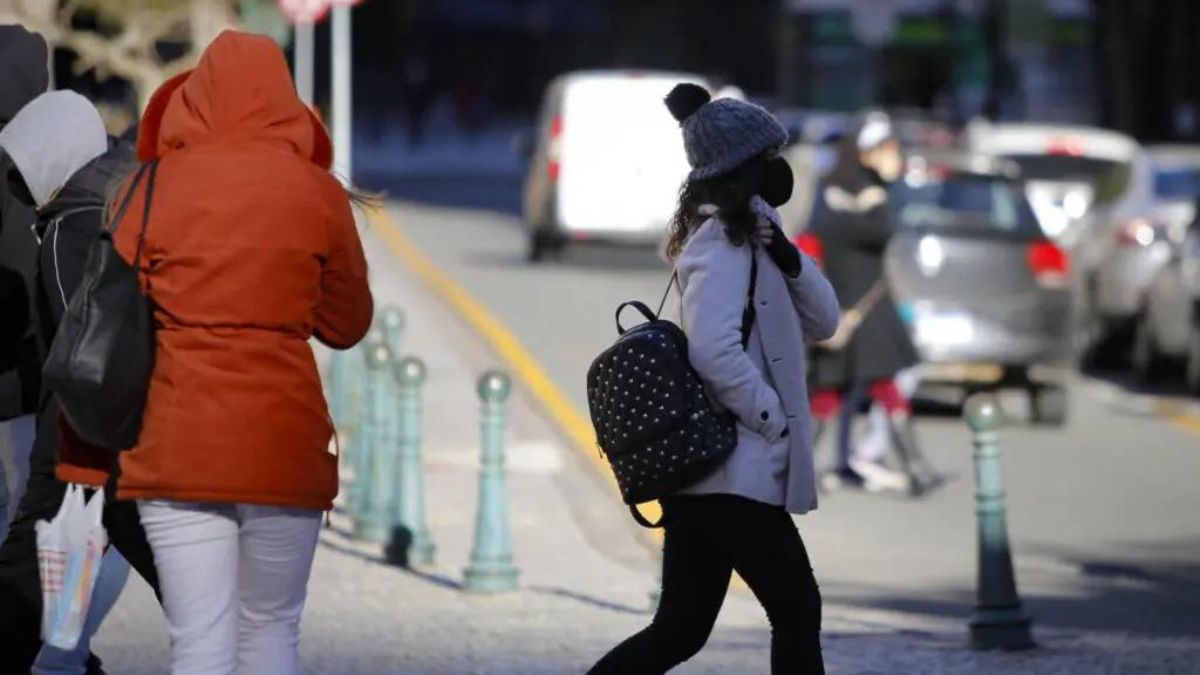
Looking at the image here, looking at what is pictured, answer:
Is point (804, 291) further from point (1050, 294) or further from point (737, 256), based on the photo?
point (1050, 294)

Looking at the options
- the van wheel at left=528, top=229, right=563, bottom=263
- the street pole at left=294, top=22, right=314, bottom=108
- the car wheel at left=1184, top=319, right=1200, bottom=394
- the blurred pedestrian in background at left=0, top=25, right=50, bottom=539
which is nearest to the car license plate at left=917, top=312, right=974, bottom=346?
the car wheel at left=1184, top=319, right=1200, bottom=394

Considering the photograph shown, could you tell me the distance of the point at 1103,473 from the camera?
15469mm

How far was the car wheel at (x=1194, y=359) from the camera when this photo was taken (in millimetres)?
19625

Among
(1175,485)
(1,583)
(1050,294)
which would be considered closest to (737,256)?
(1,583)

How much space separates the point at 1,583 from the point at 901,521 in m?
7.06

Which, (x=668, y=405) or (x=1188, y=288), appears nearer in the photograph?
(x=668, y=405)

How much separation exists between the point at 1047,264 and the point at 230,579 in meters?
12.0

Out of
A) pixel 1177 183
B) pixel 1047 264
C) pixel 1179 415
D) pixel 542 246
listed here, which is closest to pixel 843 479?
pixel 1047 264

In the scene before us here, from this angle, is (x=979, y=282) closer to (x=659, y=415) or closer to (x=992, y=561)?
(x=992, y=561)

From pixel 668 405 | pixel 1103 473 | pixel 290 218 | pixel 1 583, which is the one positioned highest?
pixel 290 218

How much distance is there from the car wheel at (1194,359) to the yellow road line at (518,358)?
4.27 meters

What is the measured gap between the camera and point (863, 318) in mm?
14273

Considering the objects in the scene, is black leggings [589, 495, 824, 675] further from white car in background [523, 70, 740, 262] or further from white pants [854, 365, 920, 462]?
white car in background [523, 70, 740, 262]

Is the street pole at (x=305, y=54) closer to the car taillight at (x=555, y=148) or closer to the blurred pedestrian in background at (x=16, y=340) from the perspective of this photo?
the car taillight at (x=555, y=148)
